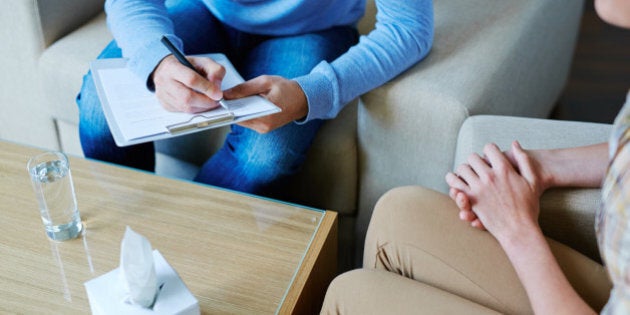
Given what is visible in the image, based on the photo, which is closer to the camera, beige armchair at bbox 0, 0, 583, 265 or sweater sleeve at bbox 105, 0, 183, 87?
sweater sleeve at bbox 105, 0, 183, 87

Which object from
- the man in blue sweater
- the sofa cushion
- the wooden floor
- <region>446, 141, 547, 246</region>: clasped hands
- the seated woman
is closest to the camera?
the seated woman

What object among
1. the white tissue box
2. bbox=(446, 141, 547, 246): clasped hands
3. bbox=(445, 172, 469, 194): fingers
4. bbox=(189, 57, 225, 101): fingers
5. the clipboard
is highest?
bbox=(189, 57, 225, 101): fingers

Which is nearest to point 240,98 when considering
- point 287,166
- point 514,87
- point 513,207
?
point 287,166

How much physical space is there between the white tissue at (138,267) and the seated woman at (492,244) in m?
0.23

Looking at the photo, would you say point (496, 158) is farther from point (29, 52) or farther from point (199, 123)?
point (29, 52)

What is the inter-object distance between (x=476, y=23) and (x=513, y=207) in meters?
0.68

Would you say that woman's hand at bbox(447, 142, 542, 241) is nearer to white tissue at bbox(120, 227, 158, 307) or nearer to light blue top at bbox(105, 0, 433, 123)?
light blue top at bbox(105, 0, 433, 123)

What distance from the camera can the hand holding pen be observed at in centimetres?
103

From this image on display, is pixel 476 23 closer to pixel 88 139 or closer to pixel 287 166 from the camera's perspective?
pixel 287 166

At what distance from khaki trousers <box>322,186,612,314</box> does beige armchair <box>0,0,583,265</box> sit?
0.33 metres

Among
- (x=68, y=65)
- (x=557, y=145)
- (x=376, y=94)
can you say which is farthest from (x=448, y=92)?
(x=68, y=65)

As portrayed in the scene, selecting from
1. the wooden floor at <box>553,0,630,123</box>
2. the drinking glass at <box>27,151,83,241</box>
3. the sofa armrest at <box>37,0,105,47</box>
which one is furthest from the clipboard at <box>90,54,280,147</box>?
the wooden floor at <box>553,0,630,123</box>

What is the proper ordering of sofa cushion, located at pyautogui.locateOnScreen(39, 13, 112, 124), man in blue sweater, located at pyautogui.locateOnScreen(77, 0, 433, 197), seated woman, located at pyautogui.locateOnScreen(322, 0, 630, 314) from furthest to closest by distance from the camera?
sofa cushion, located at pyautogui.locateOnScreen(39, 13, 112, 124), man in blue sweater, located at pyautogui.locateOnScreen(77, 0, 433, 197), seated woman, located at pyautogui.locateOnScreen(322, 0, 630, 314)

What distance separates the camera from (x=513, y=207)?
0.90m
